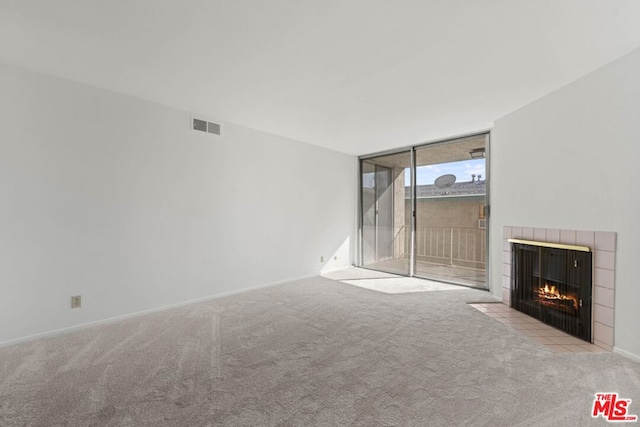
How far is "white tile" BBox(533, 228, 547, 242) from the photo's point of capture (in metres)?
3.08

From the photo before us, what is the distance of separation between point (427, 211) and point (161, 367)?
166 inches

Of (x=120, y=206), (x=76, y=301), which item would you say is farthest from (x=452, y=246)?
(x=76, y=301)

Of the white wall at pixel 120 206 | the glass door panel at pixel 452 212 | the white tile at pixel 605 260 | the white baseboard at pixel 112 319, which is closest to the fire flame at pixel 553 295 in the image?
the white tile at pixel 605 260

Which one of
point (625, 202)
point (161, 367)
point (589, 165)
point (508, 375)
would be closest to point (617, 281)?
point (625, 202)

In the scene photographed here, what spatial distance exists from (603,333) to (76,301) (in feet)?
15.5

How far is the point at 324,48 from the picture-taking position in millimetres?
2139

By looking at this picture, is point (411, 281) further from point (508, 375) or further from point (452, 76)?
point (452, 76)

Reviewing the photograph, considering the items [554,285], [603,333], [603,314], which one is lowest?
[603,333]

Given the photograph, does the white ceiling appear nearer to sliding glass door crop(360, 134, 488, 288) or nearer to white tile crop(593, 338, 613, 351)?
sliding glass door crop(360, 134, 488, 288)

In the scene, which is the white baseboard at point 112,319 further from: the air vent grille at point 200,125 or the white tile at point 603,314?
the white tile at point 603,314

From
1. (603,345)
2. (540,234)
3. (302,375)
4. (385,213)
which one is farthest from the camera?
(385,213)

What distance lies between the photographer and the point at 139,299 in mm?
3135

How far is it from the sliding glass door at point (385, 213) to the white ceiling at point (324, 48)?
2110 mm

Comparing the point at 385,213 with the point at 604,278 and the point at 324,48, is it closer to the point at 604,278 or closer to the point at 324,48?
the point at 604,278
